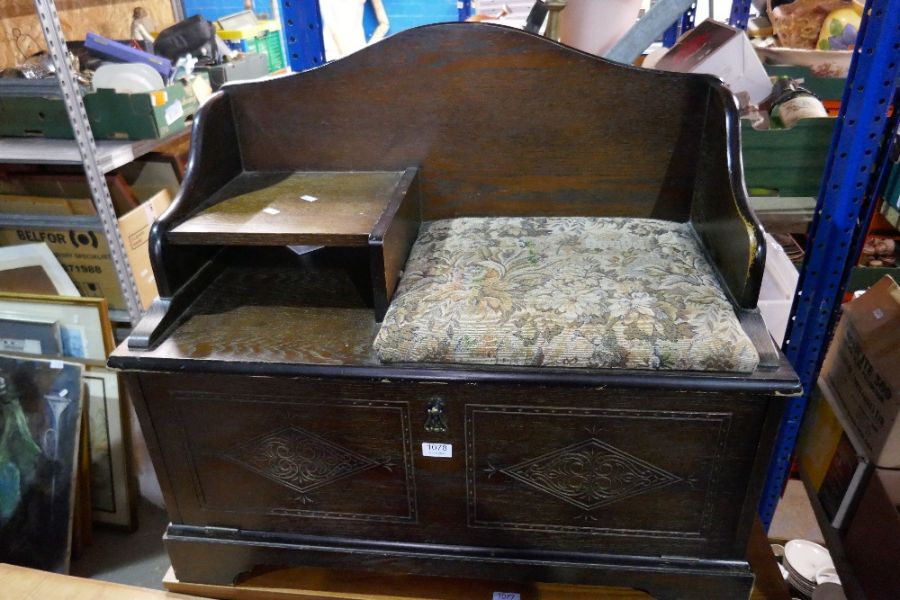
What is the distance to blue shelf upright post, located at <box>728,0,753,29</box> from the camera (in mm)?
1564

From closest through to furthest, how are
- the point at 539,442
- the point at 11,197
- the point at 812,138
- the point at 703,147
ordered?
the point at 539,442 → the point at 703,147 → the point at 812,138 → the point at 11,197

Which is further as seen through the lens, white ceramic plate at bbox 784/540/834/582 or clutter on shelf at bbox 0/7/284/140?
clutter on shelf at bbox 0/7/284/140

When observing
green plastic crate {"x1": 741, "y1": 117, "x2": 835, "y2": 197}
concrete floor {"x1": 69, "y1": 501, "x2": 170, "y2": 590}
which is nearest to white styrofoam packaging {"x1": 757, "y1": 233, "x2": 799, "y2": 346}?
green plastic crate {"x1": 741, "y1": 117, "x2": 835, "y2": 197}

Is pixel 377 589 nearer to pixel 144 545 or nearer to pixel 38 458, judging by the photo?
pixel 144 545

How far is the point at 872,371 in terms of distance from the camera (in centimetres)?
116

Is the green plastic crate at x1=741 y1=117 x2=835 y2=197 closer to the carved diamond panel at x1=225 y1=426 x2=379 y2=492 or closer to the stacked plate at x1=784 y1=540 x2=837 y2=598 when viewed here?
the stacked plate at x1=784 y1=540 x2=837 y2=598

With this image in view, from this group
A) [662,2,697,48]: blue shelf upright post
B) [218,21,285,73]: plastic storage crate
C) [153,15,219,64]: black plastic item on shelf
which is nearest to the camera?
[662,2,697,48]: blue shelf upright post

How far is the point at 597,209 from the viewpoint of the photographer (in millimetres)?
1201

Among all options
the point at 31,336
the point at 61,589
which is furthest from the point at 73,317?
the point at 61,589

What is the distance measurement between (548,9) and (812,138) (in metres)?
0.58

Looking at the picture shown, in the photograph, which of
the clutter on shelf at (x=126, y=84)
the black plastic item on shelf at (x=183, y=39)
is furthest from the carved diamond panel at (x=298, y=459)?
the black plastic item on shelf at (x=183, y=39)

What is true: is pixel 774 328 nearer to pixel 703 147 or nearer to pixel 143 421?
pixel 703 147

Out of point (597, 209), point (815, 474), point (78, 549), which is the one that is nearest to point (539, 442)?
point (597, 209)

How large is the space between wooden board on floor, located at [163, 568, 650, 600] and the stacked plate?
1.63ft
